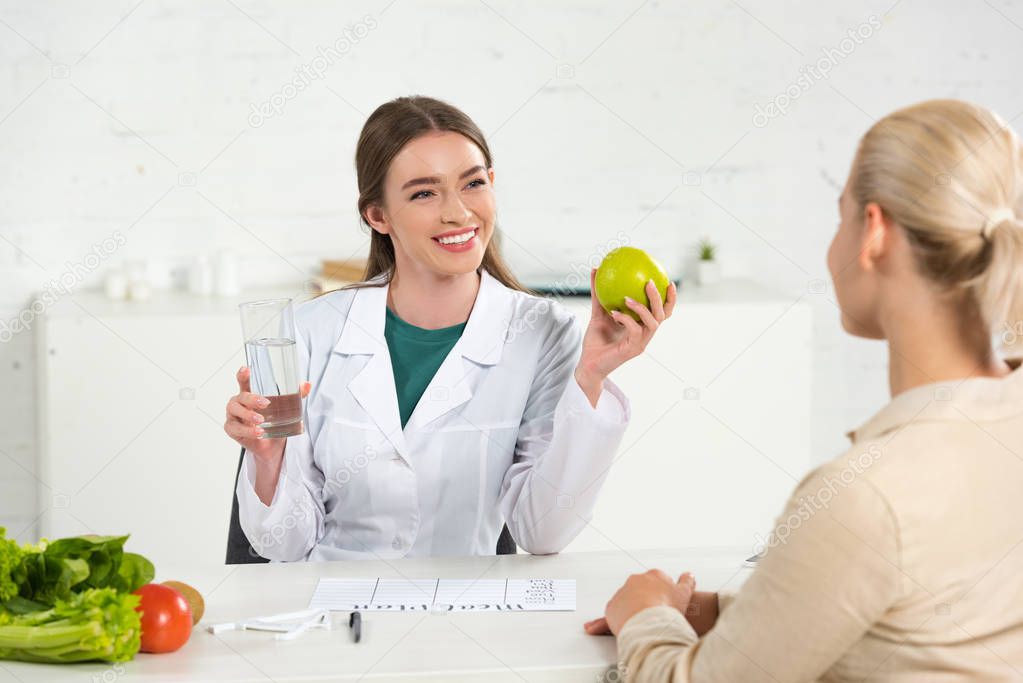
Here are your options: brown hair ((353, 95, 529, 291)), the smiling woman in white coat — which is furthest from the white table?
brown hair ((353, 95, 529, 291))

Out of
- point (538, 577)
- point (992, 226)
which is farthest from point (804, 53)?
point (992, 226)

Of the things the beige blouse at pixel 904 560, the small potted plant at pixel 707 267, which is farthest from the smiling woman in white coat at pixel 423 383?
the small potted plant at pixel 707 267

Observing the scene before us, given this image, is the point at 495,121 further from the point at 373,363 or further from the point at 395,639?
the point at 395,639

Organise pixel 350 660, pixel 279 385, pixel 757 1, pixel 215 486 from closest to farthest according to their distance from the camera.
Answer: pixel 350 660, pixel 279 385, pixel 215 486, pixel 757 1

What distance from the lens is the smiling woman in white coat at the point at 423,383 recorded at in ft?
7.46

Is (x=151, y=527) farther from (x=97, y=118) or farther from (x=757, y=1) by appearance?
(x=757, y=1)

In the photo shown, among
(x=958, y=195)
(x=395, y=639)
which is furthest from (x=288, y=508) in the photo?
(x=958, y=195)

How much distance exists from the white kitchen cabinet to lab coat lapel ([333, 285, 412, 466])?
1.16 meters

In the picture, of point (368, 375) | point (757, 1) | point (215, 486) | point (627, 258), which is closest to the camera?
point (627, 258)

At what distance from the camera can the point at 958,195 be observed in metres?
1.23

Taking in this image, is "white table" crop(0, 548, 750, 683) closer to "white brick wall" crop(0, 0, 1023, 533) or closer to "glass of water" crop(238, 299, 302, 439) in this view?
"glass of water" crop(238, 299, 302, 439)

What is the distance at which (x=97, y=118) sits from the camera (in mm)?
3697

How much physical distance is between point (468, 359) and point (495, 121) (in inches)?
66.7

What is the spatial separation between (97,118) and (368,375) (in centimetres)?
Result: 189
